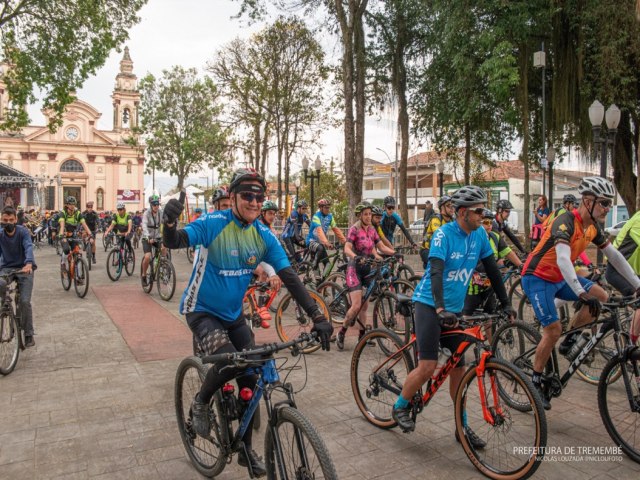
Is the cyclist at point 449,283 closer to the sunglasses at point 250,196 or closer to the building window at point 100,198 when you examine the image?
the sunglasses at point 250,196

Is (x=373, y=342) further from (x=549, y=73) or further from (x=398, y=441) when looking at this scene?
(x=549, y=73)

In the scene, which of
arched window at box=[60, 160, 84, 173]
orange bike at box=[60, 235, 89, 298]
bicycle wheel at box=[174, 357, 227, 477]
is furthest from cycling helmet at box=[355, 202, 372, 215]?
arched window at box=[60, 160, 84, 173]

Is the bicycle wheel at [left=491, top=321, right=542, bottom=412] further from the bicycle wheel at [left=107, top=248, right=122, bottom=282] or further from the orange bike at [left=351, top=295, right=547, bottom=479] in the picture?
the bicycle wheel at [left=107, top=248, right=122, bottom=282]

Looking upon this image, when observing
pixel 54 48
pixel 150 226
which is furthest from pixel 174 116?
pixel 150 226

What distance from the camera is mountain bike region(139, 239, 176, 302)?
425 inches

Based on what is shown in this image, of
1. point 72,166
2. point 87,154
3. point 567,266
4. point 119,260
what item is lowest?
point 119,260

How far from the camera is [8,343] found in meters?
6.02

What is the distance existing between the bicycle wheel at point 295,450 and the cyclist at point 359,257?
3656mm

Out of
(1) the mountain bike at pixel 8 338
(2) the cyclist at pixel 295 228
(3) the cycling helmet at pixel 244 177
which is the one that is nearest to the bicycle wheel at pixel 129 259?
(2) the cyclist at pixel 295 228

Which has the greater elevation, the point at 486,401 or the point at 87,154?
the point at 87,154

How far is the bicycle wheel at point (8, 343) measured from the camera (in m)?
5.94

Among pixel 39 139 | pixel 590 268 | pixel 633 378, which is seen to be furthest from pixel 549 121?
pixel 39 139

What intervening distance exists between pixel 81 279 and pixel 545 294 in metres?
9.58

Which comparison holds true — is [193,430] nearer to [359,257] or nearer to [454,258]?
[454,258]
